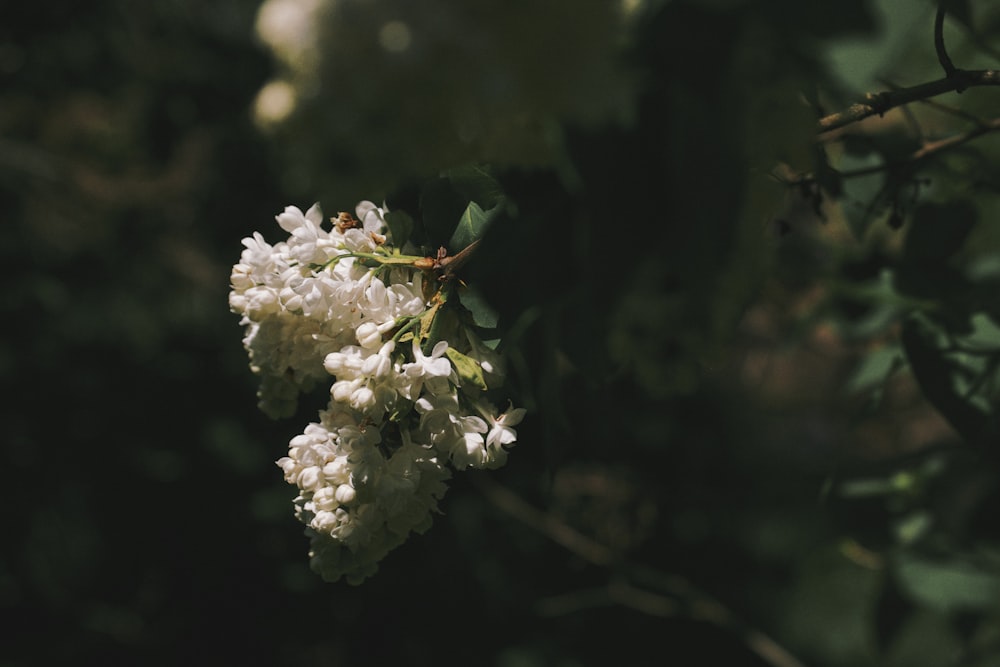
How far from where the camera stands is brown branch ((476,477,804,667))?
2.08 meters

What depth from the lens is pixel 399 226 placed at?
824 millimetres

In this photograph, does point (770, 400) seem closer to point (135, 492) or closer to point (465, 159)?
point (135, 492)

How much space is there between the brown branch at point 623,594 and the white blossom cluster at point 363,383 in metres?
1.40

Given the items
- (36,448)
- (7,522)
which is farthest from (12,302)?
(7,522)

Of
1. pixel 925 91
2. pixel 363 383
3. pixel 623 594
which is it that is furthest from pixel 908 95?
pixel 623 594

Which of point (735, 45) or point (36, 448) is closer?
point (735, 45)

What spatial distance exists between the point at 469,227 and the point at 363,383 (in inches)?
8.1

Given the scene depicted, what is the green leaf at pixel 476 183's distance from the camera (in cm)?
79

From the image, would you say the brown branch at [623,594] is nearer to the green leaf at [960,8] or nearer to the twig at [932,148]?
the twig at [932,148]

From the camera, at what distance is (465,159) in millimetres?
516

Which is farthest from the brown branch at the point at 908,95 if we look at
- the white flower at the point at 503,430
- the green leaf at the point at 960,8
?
the white flower at the point at 503,430

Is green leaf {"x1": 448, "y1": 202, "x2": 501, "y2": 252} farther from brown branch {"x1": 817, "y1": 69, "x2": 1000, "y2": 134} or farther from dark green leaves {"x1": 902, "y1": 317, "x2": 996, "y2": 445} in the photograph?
dark green leaves {"x1": 902, "y1": 317, "x2": 996, "y2": 445}

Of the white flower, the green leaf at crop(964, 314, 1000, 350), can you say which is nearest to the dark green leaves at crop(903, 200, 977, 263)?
the green leaf at crop(964, 314, 1000, 350)

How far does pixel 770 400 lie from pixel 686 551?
1.18 metres
